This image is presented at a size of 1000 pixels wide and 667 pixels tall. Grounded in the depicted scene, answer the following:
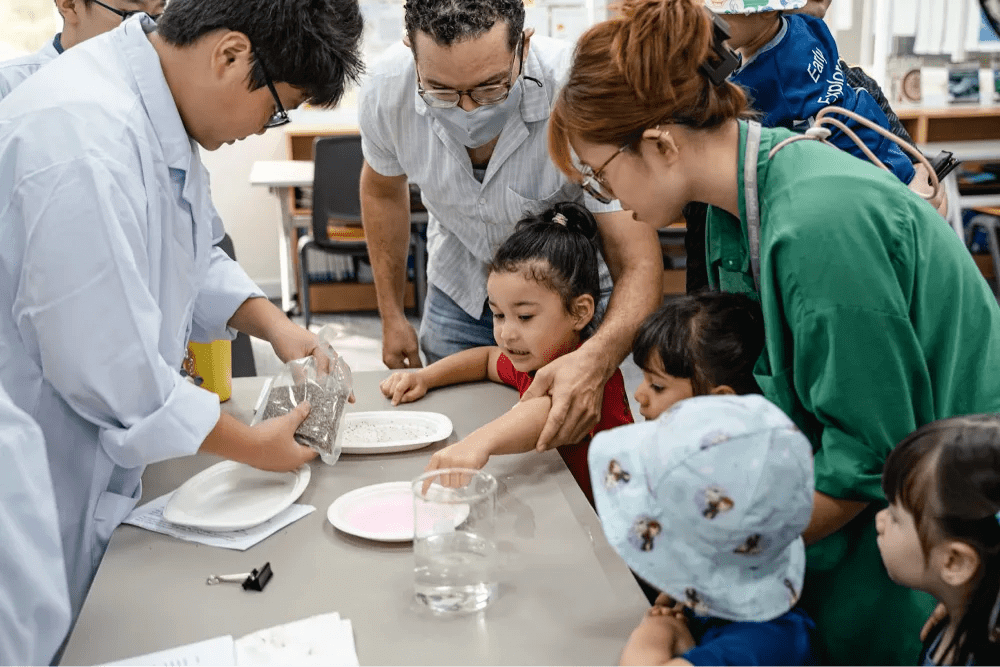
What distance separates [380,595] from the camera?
44.6 inches

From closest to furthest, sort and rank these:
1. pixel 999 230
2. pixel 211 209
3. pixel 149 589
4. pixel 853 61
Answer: pixel 149 589, pixel 211 209, pixel 999 230, pixel 853 61

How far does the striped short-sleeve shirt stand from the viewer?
6.34 ft

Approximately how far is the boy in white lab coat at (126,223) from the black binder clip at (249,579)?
0.17 meters

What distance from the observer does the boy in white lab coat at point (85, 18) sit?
7.06 feet

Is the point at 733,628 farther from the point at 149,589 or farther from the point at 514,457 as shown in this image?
the point at 149,589

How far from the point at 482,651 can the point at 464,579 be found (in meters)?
0.11

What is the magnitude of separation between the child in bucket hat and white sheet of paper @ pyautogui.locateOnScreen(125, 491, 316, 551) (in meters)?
Answer: 0.53

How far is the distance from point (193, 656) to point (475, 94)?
1107mm

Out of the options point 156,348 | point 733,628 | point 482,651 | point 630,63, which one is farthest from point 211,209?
point 733,628

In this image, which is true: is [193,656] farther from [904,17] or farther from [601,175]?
[904,17]

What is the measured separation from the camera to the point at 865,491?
106 centimetres

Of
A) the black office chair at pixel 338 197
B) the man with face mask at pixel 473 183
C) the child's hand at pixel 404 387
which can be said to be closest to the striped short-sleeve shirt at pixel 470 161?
the man with face mask at pixel 473 183

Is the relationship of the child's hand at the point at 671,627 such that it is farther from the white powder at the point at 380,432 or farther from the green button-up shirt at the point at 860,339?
the white powder at the point at 380,432

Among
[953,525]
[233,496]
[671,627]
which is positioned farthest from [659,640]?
[233,496]
